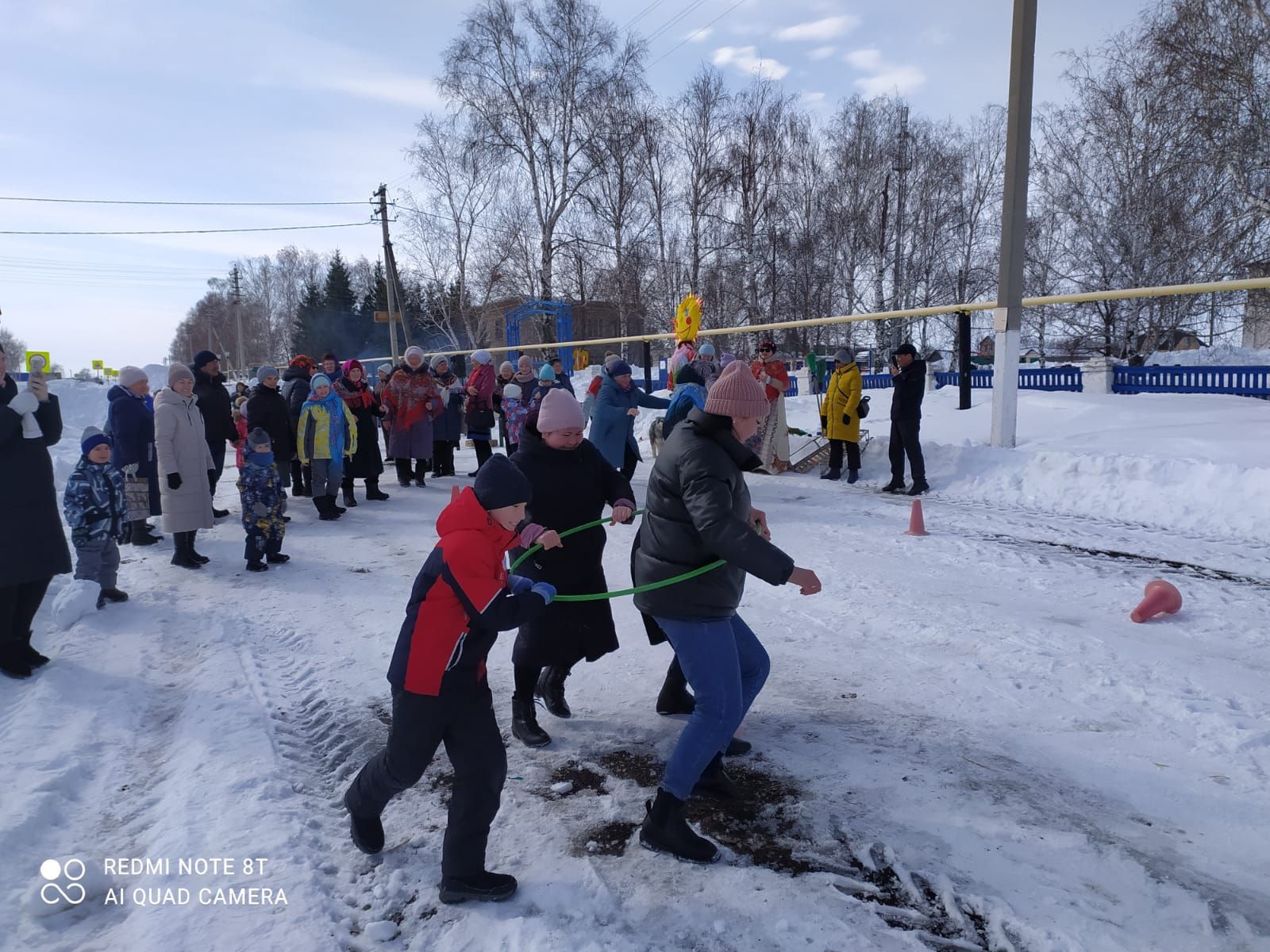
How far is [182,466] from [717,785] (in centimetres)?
634

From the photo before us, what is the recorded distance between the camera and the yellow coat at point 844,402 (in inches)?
425

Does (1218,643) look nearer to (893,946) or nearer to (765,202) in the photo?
(893,946)

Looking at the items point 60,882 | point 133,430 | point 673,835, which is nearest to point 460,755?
point 673,835

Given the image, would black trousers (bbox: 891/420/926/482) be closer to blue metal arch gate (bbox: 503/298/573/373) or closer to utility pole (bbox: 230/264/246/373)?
blue metal arch gate (bbox: 503/298/573/373)

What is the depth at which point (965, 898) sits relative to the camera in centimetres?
278

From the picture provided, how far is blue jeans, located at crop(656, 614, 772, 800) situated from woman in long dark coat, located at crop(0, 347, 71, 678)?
13.2ft

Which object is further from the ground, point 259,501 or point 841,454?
point 259,501

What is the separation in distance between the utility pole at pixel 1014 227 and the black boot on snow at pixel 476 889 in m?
9.22

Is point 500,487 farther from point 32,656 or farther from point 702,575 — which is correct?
point 32,656

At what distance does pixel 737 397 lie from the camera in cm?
310

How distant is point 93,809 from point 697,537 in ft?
9.25

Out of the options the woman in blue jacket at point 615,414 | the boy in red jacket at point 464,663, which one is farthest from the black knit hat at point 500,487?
the woman in blue jacket at point 615,414

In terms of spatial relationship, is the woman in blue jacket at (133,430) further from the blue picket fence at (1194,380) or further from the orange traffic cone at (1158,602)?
the blue picket fence at (1194,380)

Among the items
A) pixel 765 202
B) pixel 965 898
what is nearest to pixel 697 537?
pixel 965 898
